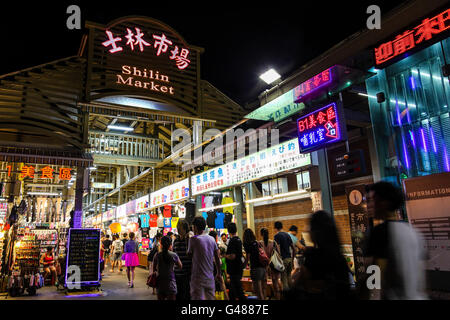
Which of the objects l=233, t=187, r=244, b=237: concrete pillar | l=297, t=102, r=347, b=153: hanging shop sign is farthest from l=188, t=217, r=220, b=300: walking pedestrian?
l=233, t=187, r=244, b=237: concrete pillar

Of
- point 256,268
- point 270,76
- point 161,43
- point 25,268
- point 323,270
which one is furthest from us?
point 25,268

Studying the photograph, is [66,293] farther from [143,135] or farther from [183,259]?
[143,135]

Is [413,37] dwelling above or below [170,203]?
above

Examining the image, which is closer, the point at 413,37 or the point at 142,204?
the point at 413,37

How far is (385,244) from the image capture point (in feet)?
8.68

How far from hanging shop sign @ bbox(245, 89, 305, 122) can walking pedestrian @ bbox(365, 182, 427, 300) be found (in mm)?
6343

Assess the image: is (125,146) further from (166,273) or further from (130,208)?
(166,273)

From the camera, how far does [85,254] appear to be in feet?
33.8

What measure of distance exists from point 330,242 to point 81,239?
9.59 meters

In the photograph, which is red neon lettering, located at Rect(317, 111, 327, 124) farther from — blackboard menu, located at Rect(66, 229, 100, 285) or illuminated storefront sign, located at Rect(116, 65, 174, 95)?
blackboard menu, located at Rect(66, 229, 100, 285)

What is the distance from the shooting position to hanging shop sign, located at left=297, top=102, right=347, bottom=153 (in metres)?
7.00

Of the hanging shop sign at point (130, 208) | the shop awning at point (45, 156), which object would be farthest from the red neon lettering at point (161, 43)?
the hanging shop sign at point (130, 208)

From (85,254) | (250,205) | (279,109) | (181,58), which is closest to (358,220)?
(279,109)

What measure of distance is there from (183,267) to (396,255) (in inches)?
165
